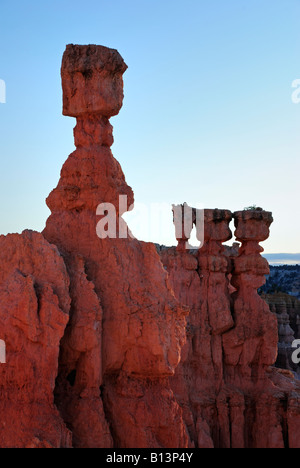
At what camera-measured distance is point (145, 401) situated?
9883 mm

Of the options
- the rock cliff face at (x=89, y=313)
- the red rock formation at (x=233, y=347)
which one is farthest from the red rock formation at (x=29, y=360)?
the red rock formation at (x=233, y=347)

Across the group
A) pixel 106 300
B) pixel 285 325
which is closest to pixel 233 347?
pixel 106 300

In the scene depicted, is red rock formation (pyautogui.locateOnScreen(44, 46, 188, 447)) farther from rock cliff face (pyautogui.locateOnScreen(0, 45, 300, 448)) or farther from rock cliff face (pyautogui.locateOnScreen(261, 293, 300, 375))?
rock cliff face (pyautogui.locateOnScreen(261, 293, 300, 375))

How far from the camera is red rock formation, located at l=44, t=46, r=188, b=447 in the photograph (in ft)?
31.2

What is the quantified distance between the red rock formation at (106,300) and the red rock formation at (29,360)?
0.52 meters

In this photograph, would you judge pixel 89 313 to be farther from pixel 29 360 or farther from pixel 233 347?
pixel 233 347

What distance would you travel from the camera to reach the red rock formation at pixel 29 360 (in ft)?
28.7

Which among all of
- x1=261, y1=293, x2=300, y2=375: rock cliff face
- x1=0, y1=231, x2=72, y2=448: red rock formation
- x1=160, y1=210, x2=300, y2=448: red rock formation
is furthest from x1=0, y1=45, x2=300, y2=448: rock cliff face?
x1=261, y1=293, x2=300, y2=375: rock cliff face

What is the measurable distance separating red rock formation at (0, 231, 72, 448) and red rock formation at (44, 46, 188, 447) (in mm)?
520

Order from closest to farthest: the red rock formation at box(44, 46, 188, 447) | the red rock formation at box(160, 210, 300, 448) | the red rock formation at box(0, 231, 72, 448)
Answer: the red rock formation at box(0, 231, 72, 448), the red rock formation at box(44, 46, 188, 447), the red rock formation at box(160, 210, 300, 448)

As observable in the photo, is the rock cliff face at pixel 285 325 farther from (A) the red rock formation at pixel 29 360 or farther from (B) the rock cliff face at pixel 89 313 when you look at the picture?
(A) the red rock formation at pixel 29 360

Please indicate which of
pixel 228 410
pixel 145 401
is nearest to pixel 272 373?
pixel 228 410

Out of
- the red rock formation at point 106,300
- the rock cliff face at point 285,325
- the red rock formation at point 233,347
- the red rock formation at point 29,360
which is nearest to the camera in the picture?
the red rock formation at point 29,360

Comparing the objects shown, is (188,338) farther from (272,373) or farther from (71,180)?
(71,180)
